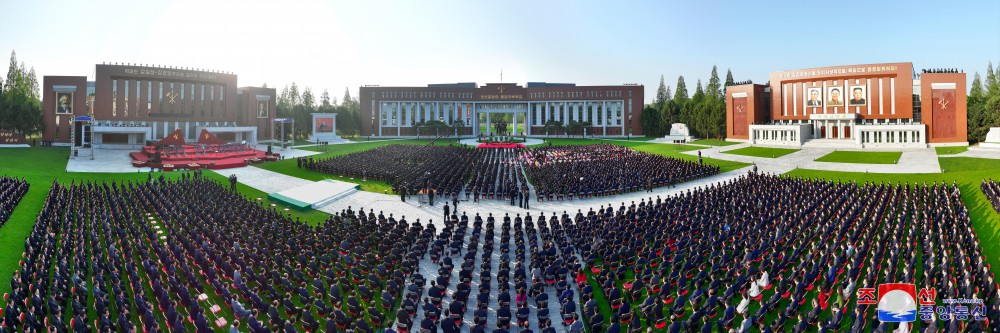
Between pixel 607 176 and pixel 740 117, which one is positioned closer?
pixel 607 176

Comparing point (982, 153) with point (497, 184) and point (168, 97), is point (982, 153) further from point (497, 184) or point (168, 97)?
point (168, 97)

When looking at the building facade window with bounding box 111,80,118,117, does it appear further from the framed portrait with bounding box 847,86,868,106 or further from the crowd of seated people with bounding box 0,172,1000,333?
the framed portrait with bounding box 847,86,868,106

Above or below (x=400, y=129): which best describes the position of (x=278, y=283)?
below

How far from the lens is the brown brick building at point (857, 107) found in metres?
52.0

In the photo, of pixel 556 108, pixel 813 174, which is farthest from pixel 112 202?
pixel 556 108

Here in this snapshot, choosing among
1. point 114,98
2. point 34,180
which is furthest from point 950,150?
point 114,98

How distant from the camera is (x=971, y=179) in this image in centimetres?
2725

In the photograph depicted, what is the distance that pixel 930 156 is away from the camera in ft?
138

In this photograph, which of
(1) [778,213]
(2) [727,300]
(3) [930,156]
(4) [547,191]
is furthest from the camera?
(3) [930,156]

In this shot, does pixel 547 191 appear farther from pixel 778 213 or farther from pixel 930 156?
pixel 930 156

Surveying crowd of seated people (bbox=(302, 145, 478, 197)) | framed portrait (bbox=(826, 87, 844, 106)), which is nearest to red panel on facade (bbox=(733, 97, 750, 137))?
framed portrait (bbox=(826, 87, 844, 106))

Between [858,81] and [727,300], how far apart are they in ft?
193

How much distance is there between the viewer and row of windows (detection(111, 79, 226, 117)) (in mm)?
60438

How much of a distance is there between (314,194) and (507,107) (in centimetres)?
6596
